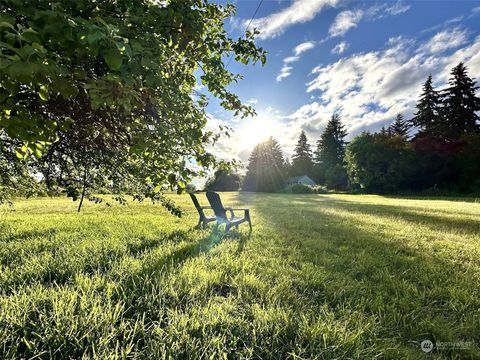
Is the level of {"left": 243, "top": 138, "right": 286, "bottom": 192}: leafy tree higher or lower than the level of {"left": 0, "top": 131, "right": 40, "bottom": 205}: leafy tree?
higher

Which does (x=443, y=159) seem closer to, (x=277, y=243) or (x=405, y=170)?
(x=405, y=170)

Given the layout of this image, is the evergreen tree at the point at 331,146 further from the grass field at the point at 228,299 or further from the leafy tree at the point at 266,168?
the grass field at the point at 228,299

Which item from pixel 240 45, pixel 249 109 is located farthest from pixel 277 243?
pixel 240 45

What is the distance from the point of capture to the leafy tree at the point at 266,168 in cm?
4853

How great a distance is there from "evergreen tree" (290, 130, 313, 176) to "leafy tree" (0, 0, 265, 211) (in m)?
67.7

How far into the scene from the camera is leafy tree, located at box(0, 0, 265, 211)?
1.21m

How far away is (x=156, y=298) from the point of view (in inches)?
96.8

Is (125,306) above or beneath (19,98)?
beneath

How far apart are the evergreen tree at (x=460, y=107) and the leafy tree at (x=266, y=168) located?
2704 centimetres

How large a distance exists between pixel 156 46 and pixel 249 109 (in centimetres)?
162

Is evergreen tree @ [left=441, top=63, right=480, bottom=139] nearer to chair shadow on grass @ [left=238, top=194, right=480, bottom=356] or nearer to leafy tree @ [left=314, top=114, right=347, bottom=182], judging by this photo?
leafy tree @ [left=314, top=114, right=347, bottom=182]

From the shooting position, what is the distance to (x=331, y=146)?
206ft

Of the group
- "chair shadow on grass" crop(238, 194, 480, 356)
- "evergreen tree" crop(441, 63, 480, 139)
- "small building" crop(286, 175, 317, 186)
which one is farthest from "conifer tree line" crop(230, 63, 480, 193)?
"chair shadow on grass" crop(238, 194, 480, 356)

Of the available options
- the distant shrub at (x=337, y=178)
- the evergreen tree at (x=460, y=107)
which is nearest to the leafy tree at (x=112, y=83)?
the evergreen tree at (x=460, y=107)
